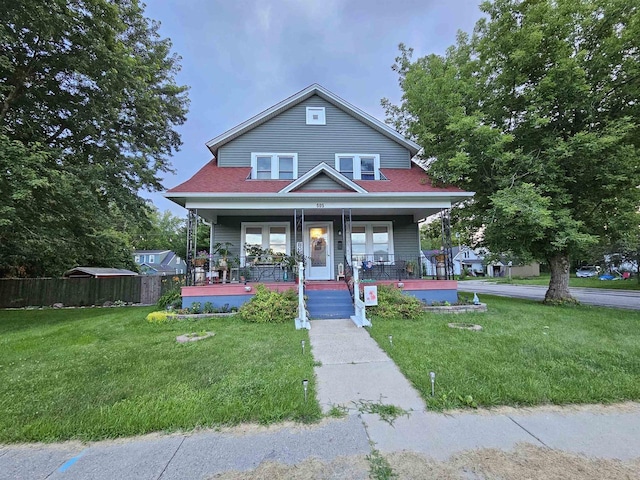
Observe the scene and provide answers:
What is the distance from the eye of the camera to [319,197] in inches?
387

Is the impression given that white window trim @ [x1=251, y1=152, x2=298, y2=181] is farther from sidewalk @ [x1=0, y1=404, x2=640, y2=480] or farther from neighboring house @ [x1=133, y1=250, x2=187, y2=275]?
neighboring house @ [x1=133, y1=250, x2=187, y2=275]

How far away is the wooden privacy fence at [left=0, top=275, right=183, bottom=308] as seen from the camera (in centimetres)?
1444

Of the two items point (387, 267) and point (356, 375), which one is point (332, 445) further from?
point (387, 267)

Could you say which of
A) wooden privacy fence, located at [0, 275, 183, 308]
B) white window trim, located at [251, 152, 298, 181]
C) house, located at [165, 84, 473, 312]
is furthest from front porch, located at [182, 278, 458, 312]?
wooden privacy fence, located at [0, 275, 183, 308]

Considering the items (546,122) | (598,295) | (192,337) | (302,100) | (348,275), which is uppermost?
(302,100)

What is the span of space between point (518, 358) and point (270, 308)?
18.3 feet

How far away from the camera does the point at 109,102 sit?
11.1 metres

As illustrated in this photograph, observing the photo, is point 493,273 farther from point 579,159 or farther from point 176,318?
point 176,318

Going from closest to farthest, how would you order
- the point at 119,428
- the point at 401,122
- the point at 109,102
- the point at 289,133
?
the point at 119,428, the point at 109,102, the point at 289,133, the point at 401,122

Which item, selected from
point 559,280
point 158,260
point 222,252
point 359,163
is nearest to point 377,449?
point 222,252

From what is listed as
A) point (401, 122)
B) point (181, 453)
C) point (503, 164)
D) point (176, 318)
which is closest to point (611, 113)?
point (503, 164)

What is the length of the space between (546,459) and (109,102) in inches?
591

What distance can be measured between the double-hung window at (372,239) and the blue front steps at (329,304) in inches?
116

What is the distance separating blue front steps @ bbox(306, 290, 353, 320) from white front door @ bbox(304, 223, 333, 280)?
206 cm
